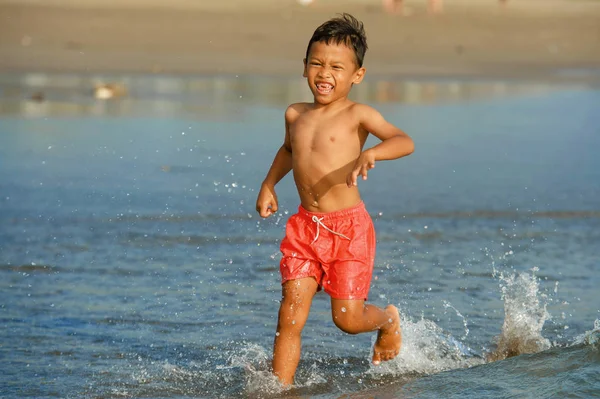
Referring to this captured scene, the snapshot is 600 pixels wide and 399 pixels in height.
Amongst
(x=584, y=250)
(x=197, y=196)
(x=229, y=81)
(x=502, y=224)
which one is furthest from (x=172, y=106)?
(x=584, y=250)

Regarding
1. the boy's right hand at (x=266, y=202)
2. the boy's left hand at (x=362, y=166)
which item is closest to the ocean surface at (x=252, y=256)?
the boy's right hand at (x=266, y=202)

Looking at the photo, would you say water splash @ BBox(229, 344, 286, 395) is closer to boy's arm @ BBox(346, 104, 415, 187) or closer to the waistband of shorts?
the waistband of shorts

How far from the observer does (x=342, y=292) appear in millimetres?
4266

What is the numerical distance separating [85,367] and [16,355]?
348 millimetres

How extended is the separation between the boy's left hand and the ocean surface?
2.73ft

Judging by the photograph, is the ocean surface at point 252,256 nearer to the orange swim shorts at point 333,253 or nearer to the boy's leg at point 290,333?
the boy's leg at point 290,333

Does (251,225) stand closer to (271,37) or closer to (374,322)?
(374,322)

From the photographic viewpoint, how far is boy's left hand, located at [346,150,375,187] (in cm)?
392

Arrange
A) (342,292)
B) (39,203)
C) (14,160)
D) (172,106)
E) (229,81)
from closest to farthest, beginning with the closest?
1. (342,292)
2. (39,203)
3. (14,160)
4. (172,106)
5. (229,81)

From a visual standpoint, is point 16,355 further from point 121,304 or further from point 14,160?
point 14,160

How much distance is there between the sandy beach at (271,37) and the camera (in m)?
14.2

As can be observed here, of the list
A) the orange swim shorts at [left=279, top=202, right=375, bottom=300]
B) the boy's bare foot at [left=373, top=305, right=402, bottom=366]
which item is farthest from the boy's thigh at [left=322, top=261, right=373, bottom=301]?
the boy's bare foot at [left=373, top=305, right=402, bottom=366]

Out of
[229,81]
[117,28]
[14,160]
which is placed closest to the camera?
[14,160]

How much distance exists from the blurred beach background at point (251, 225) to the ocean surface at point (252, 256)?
17 mm
